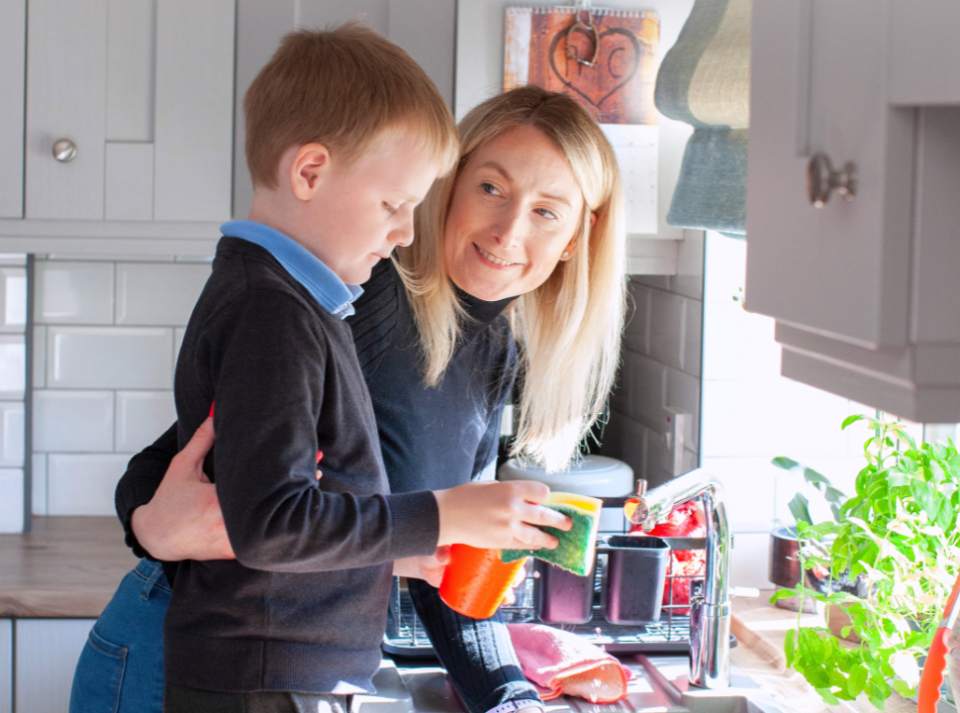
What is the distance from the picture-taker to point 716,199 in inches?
48.9

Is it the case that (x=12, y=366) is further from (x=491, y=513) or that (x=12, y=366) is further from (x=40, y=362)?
(x=491, y=513)

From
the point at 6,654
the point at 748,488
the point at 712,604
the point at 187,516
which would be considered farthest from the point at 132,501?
the point at 748,488

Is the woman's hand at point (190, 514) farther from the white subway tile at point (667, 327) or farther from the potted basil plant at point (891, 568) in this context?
the white subway tile at point (667, 327)

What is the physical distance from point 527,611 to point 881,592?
541 mm

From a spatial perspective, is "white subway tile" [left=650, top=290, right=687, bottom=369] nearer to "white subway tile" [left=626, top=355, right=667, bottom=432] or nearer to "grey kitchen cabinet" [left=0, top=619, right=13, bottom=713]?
"white subway tile" [left=626, top=355, right=667, bottom=432]

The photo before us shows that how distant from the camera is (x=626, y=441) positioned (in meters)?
2.18

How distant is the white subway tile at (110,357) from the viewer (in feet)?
7.24

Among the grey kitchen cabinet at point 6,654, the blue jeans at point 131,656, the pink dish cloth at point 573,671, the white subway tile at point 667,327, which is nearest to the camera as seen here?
the blue jeans at point 131,656

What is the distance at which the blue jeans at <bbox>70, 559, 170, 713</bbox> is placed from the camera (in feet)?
3.56

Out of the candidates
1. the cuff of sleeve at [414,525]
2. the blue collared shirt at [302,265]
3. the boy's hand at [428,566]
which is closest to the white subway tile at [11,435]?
the boy's hand at [428,566]

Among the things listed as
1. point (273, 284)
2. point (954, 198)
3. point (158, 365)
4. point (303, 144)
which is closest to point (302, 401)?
point (273, 284)

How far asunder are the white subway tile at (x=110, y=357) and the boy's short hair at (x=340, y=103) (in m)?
1.42

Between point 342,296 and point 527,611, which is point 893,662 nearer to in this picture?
point 527,611

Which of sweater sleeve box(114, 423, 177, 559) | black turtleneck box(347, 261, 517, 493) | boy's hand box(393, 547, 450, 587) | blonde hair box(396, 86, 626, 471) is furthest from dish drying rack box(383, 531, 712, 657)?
sweater sleeve box(114, 423, 177, 559)
